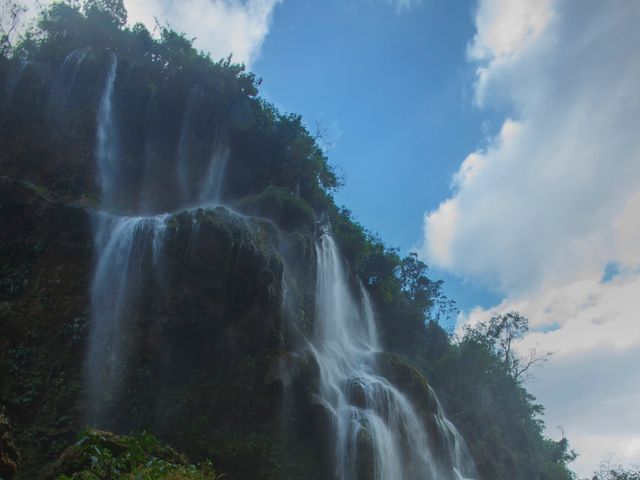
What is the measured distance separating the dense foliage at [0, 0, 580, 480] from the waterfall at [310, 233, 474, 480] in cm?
417

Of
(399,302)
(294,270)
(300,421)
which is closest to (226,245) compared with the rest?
(294,270)

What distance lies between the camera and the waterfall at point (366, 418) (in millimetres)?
16141

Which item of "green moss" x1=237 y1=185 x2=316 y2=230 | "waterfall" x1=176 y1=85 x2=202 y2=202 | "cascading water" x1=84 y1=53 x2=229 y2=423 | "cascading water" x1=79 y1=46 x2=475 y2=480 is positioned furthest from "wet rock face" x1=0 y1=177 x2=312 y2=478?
"waterfall" x1=176 y1=85 x2=202 y2=202

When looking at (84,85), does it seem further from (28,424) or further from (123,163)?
(28,424)

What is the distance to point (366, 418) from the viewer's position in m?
17.2

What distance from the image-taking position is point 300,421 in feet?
54.7

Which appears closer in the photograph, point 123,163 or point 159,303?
point 159,303

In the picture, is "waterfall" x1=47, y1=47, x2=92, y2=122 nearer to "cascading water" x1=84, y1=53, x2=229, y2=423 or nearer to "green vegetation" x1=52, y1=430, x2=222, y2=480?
"cascading water" x1=84, y1=53, x2=229, y2=423

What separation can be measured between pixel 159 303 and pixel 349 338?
11.8 m

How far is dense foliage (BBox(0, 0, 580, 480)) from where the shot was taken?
24469 mm

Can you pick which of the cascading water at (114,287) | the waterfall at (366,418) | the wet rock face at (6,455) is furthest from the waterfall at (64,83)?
the wet rock face at (6,455)

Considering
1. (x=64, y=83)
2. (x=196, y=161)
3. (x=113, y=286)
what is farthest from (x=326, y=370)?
(x=64, y=83)

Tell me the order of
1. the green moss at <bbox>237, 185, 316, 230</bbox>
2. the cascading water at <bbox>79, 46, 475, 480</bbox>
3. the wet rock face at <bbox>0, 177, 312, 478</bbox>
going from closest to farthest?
the wet rock face at <bbox>0, 177, 312, 478</bbox>, the cascading water at <bbox>79, 46, 475, 480</bbox>, the green moss at <bbox>237, 185, 316, 230</bbox>

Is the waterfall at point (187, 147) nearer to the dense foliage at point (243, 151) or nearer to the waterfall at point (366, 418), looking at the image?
the dense foliage at point (243, 151)
